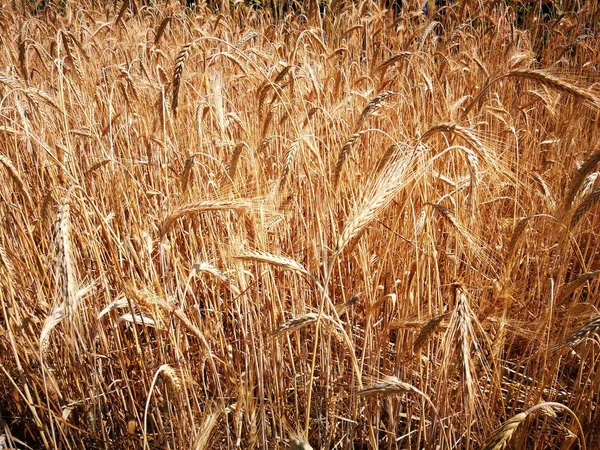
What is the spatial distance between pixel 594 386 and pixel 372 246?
35.1 inches

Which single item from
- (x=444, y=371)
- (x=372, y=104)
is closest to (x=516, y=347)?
(x=444, y=371)

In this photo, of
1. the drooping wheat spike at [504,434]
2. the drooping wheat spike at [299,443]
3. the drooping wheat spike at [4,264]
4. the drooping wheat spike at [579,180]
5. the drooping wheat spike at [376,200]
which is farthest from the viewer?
the drooping wheat spike at [4,264]

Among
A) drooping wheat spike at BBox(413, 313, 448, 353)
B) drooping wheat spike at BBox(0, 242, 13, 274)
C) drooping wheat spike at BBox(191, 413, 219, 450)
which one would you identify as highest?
drooping wheat spike at BBox(0, 242, 13, 274)

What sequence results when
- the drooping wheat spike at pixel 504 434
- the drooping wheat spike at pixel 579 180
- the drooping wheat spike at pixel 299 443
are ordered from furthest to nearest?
the drooping wheat spike at pixel 579 180 → the drooping wheat spike at pixel 299 443 → the drooping wheat spike at pixel 504 434

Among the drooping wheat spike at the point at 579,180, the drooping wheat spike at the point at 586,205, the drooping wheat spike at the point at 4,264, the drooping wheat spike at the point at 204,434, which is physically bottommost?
the drooping wheat spike at the point at 204,434

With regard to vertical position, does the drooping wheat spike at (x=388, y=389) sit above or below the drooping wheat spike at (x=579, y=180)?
below

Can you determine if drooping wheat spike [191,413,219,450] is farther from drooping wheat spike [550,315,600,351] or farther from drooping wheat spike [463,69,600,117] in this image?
drooping wheat spike [463,69,600,117]

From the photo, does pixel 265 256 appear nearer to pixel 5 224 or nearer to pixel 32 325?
pixel 32 325

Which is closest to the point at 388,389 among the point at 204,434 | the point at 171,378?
the point at 204,434

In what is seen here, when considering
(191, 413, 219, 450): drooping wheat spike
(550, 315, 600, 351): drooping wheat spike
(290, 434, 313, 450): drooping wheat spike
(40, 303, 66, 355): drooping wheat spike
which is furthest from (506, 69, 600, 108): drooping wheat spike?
(40, 303, 66, 355): drooping wheat spike

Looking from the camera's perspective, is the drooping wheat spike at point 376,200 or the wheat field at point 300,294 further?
the wheat field at point 300,294

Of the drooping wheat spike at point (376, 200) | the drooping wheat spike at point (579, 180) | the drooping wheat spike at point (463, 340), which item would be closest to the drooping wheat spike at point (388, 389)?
the drooping wheat spike at point (463, 340)

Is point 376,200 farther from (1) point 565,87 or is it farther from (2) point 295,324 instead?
(1) point 565,87

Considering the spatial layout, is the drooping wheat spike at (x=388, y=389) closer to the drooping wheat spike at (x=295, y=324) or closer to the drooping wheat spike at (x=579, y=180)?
the drooping wheat spike at (x=295, y=324)
